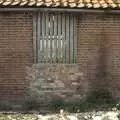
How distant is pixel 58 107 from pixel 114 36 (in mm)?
2720

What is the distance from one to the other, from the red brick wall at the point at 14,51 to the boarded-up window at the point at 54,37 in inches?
11.0

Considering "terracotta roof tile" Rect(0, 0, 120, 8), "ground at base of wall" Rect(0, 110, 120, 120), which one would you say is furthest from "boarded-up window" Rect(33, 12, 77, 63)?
"ground at base of wall" Rect(0, 110, 120, 120)

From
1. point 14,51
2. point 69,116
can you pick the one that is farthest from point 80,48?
point 69,116

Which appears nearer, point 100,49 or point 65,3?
point 65,3

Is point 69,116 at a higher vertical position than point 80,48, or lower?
lower

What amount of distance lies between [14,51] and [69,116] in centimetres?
265

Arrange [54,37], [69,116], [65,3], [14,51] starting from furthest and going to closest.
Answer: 1. [54,37]
2. [14,51]
3. [65,3]
4. [69,116]

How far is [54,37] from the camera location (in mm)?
15117

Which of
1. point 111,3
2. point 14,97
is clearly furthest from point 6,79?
point 111,3

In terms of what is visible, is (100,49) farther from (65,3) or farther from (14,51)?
(14,51)

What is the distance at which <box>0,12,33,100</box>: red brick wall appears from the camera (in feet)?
49.0

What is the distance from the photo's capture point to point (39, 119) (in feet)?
45.3

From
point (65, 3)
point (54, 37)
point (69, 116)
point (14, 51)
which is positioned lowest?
point (69, 116)

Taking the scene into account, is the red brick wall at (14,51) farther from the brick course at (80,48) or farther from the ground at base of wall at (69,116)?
the ground at base of wall at (69,116)
